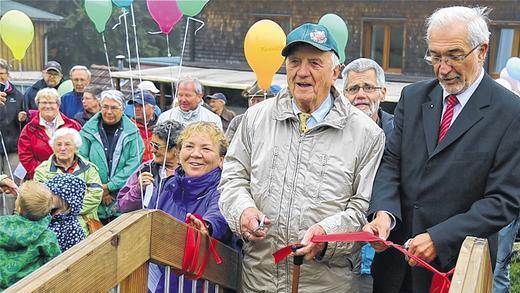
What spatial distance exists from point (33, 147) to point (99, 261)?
4.47m

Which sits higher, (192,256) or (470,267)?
(470,267)

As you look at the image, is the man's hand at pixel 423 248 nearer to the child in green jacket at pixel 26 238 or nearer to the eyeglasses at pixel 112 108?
the child in green jacket at pixel 26 238

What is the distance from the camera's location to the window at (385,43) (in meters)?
14.3

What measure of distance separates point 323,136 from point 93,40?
30516mm

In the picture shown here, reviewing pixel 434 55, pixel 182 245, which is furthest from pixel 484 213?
pixel 182 245

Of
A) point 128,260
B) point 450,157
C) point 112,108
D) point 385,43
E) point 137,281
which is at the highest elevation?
point 385,43

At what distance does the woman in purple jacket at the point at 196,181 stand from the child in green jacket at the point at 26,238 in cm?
78

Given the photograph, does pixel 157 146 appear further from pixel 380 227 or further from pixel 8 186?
pixel 380 227

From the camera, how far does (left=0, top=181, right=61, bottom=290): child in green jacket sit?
3488 millimetres

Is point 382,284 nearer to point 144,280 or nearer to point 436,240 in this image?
point 436,240

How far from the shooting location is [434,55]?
91.5 inches

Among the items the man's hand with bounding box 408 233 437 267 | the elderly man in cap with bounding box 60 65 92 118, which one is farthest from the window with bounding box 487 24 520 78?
the man's hand with bounding box 408 233 437 267

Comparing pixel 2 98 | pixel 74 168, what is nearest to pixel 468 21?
pixel 74 168

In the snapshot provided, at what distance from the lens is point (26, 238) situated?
3.51 metres
